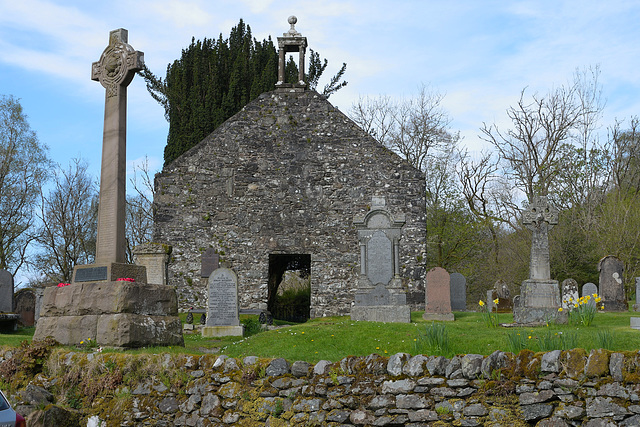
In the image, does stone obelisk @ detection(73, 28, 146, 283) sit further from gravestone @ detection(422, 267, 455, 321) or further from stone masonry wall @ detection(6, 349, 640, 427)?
gravestone @ detection(422, 267, 455, 321)

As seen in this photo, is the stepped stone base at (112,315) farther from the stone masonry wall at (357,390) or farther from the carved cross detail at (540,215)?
the carved cross detail at (540,215)

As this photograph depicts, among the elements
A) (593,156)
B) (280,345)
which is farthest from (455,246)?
(280,345)

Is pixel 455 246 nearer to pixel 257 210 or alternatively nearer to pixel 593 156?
pixel 593 156

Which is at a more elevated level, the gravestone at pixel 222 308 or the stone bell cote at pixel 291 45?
the stone bell cote at pixel 291 45

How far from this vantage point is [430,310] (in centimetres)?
1448

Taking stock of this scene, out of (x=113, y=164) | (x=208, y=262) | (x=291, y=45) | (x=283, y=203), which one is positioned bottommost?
(x=208, y=262)

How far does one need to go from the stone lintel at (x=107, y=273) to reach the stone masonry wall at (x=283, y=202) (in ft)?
33.7

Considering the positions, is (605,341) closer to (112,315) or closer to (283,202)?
(112,315)

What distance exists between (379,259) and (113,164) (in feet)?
22.1

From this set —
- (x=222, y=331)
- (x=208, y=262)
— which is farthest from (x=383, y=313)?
(x=208, y=262)

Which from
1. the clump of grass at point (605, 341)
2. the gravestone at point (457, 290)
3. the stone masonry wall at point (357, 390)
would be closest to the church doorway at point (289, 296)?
the gravestone at point (457, 290)

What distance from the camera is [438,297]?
14508 millimetres

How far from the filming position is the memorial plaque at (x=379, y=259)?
13.7 m

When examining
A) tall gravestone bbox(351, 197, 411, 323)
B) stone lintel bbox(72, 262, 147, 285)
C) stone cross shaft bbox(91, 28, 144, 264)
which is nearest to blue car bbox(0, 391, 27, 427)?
stone lintel bbox(72, 262, 147, 285)
